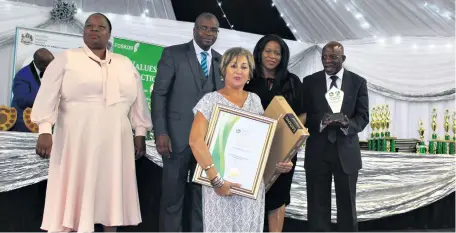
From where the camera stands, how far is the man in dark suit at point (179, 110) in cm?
293

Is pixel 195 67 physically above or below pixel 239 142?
above

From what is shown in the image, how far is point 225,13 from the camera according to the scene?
21.2ft

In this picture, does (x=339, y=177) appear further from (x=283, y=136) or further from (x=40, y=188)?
(x=40, y=188)

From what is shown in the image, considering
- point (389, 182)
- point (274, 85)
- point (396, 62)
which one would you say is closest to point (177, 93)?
point (274, 85)

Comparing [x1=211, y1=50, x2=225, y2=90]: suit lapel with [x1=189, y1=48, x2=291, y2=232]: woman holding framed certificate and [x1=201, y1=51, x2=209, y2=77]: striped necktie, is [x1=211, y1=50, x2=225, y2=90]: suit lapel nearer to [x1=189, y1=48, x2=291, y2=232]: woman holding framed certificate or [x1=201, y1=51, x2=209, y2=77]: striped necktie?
[x1=201, y1=51, x2=209, y2=77]: striped necktie

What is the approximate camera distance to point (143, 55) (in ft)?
19.2

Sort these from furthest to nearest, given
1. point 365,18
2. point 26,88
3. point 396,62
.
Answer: point 396,62 < point 365,18 < point 26,88

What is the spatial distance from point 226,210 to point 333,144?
1.02 metres

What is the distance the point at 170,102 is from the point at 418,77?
4291mm

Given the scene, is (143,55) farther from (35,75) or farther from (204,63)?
(204,63)

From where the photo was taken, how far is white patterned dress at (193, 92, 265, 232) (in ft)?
7.93

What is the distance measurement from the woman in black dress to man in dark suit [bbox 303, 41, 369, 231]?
0.31m

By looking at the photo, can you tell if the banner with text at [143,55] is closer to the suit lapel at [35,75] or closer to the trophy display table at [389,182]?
the suit lapel at [35,75]

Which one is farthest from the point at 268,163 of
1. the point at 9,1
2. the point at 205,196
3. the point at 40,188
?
the point at 9,1
